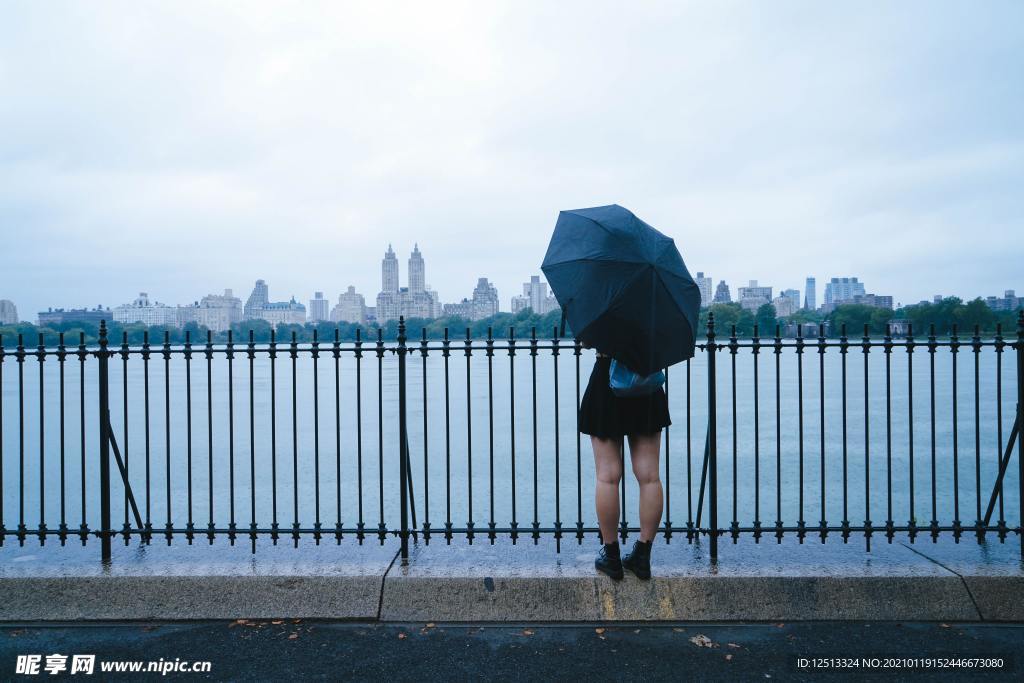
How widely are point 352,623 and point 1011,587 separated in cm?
407

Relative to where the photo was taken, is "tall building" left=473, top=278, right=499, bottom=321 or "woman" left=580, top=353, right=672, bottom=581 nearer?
"woman" left=580, top=353, right=672, bottom=581

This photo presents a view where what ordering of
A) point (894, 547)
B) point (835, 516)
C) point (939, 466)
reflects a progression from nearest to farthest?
point (894, 547) < point (835, 516) < point (939, 466)

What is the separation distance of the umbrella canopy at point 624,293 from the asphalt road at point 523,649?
1588mm

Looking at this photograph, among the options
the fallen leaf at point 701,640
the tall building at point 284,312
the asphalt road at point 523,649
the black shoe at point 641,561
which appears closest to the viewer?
the asphalt road at point 523,649

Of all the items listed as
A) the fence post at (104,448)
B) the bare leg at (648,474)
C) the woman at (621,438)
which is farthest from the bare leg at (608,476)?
the fence post at (104,448)

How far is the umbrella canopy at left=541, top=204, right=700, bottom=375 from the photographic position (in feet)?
14.8

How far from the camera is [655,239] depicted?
477 centimetres

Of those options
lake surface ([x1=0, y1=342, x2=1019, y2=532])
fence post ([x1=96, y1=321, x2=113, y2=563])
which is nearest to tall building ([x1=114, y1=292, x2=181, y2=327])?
lake surface ([x1=0, y1=342, x2=1019, y2=532])

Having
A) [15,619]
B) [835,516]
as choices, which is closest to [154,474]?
[835,516]

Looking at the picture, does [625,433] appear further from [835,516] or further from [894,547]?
[835,516]

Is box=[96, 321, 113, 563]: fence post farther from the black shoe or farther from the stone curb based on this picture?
the black shoe

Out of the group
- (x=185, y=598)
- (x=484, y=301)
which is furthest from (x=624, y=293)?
(x=484, y=301)

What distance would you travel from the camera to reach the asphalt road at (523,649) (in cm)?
411

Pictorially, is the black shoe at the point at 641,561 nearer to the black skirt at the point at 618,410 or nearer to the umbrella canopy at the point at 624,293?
the black skirt at the point at 618,410
